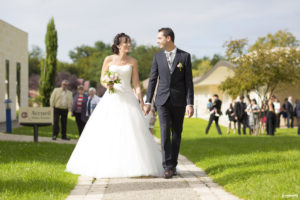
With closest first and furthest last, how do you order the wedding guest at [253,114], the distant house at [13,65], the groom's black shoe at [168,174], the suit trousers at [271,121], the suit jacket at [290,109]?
the groom's black shoe at [168,174] < the suit trousers at [271,121] < the wedding guest at [253,114] < the distant house at [13,65] < the suit jacket at [290,109]

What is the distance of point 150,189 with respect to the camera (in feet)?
18.9

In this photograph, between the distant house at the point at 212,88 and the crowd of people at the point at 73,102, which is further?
the distant house at the point at 212,88

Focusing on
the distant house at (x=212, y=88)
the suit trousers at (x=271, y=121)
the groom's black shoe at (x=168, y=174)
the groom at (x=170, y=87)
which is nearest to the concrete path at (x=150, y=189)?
the groom's black shoe at (x=168, y=174)

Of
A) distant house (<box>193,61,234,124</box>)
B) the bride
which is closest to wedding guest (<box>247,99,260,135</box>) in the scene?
the bride

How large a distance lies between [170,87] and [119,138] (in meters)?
1.21

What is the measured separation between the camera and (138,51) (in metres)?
111

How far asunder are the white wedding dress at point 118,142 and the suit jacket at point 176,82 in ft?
2.22

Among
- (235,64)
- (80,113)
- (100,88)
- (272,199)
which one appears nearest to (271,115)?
(235,64)

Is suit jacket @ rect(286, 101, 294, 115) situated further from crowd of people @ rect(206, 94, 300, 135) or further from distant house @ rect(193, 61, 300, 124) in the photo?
distant house @ rect(193, 61, 300, 124)

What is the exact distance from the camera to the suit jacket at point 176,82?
6637 mm

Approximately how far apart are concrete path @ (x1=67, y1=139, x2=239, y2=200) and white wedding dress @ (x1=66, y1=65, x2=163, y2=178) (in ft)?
0.70

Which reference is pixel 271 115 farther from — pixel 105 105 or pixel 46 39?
pixel 46 39

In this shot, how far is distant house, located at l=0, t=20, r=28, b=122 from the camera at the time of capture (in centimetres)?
2484

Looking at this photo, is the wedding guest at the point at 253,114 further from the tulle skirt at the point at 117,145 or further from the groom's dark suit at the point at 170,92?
the groom's dark suit at the point at 170,92
